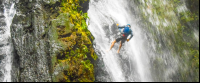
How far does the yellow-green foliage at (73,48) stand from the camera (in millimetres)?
3266

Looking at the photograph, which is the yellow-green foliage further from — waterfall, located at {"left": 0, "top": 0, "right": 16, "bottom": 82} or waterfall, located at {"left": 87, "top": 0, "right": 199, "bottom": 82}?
waterfall, located at {"left": 0, "top": 0, "right": 16, "bottom": 82}

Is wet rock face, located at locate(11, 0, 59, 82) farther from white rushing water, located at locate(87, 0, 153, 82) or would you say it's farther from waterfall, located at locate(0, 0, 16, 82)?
white rushing water, located at locate(87, 0, 153, 82)

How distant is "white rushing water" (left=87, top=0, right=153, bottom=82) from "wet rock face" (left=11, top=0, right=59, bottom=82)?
88.6 inches

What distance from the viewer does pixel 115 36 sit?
6645 millimetres

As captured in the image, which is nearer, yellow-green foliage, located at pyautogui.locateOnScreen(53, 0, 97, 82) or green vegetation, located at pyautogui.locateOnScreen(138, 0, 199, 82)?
yellow-green foliage, located at pyautogui.locateOnScreen(53, 0, 97, 82)

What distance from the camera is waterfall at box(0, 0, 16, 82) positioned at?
4.32 meters

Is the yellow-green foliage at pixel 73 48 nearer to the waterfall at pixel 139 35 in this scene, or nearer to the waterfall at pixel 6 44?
the waterfall at pixel 139 35

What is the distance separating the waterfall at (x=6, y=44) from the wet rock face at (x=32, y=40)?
0.54m

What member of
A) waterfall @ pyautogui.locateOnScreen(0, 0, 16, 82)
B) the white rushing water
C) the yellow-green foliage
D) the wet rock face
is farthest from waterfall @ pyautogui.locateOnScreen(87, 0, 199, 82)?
waterfall @ pyautogui.locateOnScreen(0, 0, 16, 82)

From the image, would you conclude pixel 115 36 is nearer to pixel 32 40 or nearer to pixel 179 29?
pixel 179 29

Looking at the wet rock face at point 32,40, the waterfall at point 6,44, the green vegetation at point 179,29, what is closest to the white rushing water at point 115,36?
the green vegetation at point 179,29

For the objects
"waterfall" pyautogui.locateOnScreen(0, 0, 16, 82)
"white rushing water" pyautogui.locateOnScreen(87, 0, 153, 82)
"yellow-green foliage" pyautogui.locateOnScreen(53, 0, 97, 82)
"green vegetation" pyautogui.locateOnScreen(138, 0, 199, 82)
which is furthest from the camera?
"green vegetation" pyautogui.locateOnScreen(138, 0, 199, 82)

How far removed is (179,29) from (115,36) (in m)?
3.77

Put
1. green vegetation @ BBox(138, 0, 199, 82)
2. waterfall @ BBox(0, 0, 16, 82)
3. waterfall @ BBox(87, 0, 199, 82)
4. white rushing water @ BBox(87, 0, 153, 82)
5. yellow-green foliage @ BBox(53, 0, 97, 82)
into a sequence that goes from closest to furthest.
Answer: yellow-green foliage @ BBox(53, 0, 97, 82) → waterfall @ BBox(0, 0, 16, 82) → white rushing water @ BBox(87, 0, 153, 82) → waterfall @ BBox(87, 0, 199, 82) → green vegetation @ BBox(138, 0, 199, 82)
